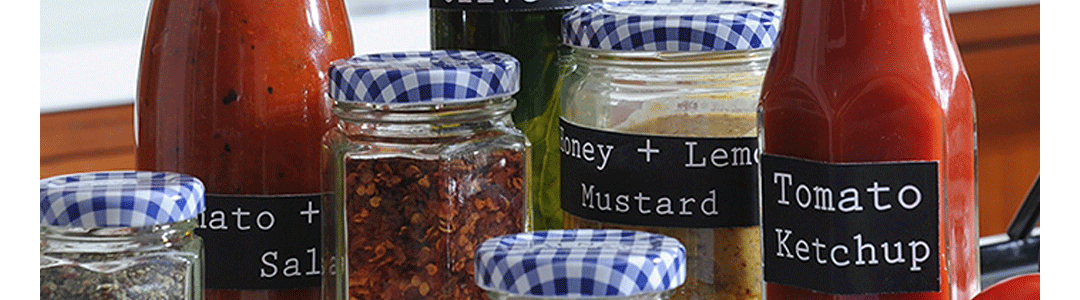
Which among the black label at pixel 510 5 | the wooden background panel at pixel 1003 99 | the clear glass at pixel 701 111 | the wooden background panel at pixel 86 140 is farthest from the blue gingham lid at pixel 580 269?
the wooden background panel at pixel 1003 99

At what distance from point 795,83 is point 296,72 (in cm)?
24

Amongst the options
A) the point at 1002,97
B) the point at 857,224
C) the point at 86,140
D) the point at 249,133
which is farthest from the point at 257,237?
the point at 1002,97

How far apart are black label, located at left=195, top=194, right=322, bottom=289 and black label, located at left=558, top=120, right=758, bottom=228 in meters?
0.14

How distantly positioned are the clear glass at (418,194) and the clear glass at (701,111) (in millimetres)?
62

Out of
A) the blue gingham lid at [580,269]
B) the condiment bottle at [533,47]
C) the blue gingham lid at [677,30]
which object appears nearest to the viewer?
the blue gingham lid at [580,269]

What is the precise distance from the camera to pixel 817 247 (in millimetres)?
562

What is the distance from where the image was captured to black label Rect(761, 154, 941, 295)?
0.55 metres

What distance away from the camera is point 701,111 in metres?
0.61

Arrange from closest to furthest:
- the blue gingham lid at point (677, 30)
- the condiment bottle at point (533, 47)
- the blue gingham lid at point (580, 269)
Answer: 1. the blue gingham lid at point (580, 269)
2. the blue gingham lid at point (677, 30)
3. the condiment bottle at point (533, 47)

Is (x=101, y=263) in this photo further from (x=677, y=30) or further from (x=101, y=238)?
(x=677, y=30)

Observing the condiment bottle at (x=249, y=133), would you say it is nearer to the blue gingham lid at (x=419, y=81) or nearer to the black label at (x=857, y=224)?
the blue gingham lid at (x=419, y=81)

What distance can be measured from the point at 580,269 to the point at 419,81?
0.38 feet

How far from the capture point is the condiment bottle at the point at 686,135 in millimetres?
601

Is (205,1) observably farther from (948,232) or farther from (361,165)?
(948,232)
